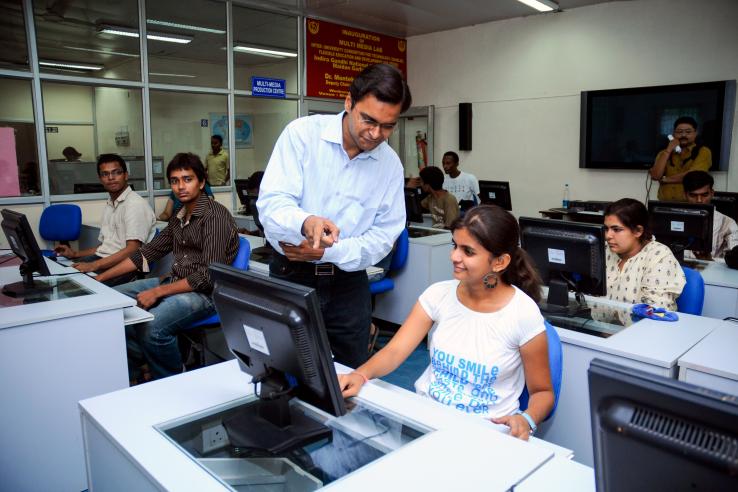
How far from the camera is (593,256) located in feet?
7.48

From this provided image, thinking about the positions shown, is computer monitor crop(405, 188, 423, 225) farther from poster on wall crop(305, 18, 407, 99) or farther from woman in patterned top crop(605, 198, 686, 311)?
woman in patterned top crop(605, 198, 686, 311)

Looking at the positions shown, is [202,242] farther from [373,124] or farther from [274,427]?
[274,427]

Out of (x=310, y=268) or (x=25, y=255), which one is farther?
(x=25, y=255)

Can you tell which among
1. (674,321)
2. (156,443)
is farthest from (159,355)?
(674,321)

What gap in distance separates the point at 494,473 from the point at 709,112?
19.6 feet

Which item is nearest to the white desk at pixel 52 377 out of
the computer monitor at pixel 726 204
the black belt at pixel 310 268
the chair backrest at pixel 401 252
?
the black belt at pixel 310 268

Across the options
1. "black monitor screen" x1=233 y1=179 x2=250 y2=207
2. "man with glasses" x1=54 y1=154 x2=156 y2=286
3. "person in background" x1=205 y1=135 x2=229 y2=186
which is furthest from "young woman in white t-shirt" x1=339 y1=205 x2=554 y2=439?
"person in background" x1=205 y1=135 x2=229 y2=186

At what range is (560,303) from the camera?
95.4 inches

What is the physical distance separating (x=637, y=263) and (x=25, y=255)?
2924 millimetres

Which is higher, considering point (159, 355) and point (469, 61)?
point (469, 61)

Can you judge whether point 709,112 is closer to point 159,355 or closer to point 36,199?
point 159,355

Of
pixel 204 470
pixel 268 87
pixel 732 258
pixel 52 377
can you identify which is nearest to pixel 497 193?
pixel 732 258

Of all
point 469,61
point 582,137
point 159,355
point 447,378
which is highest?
point 469,61

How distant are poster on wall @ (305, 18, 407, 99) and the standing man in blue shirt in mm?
5372
